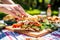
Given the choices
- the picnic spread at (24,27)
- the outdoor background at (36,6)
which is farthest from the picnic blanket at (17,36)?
the outdoor background at (36,6)

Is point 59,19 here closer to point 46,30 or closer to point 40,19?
point 40,19

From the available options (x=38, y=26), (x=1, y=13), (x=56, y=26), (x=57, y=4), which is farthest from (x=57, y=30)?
(x=1, y=13)

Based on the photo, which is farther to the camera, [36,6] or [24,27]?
[36,6]

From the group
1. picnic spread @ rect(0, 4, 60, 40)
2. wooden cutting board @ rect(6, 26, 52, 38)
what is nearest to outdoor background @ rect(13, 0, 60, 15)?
picnic spread @ rect(0, 4, 60, 40)

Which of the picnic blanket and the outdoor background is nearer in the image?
the picnic blanket

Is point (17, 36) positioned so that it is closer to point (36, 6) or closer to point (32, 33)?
point (32, 33)

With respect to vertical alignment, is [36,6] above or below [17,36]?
above

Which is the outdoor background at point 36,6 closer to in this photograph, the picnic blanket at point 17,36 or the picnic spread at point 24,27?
the picnic spread at point 24,27

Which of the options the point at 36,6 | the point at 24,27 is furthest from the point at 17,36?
the point at 36,6

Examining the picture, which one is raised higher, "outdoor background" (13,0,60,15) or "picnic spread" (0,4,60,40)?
"outdoor background" (13,0,60,15)

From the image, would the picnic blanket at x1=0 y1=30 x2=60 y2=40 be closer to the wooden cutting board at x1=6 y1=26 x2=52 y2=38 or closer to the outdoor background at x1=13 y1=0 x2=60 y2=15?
the wooden cutting board at x1=6 y1=26 x2=52 y2=38

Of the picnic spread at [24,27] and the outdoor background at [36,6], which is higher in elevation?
the outdoor background at [36,6]
